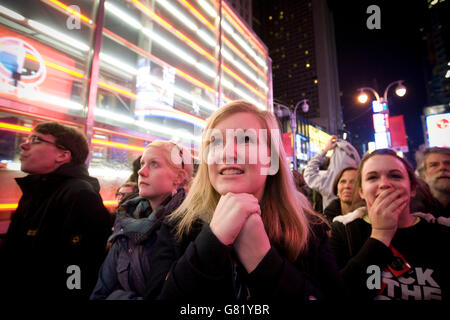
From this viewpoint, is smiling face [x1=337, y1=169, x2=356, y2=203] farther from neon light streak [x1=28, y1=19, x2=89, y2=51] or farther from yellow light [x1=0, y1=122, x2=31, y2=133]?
neon light streak [x1=28, y1=19, x2=89, y2=51]

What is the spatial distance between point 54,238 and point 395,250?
2.92 metres

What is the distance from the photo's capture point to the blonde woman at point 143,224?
4.85 feet

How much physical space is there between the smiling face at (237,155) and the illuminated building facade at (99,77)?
3900 mm

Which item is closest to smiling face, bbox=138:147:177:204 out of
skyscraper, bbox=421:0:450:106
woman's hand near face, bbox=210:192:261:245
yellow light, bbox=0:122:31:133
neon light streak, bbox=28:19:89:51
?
woman's hand near face, bbox=210:192:261:245

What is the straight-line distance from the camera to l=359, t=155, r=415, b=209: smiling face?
155 centimetres

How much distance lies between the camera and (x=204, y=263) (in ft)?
3.03

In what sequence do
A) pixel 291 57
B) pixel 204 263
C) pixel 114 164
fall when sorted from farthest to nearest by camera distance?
pixel 291 57
pixel 114 164
pixel 204 263

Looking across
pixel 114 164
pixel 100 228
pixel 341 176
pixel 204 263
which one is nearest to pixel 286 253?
pixel 204 263

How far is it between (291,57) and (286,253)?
5756 cm

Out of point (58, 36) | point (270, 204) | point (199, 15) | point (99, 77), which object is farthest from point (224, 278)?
point (199, 15)

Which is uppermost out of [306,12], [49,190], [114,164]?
[306,12]

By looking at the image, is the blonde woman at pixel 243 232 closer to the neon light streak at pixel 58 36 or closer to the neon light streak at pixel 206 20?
the neon light streak at pixel 58 36

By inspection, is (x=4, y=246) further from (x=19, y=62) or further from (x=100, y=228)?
(x=19, y=62)

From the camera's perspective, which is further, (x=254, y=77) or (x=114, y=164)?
(x=254, y=77)
